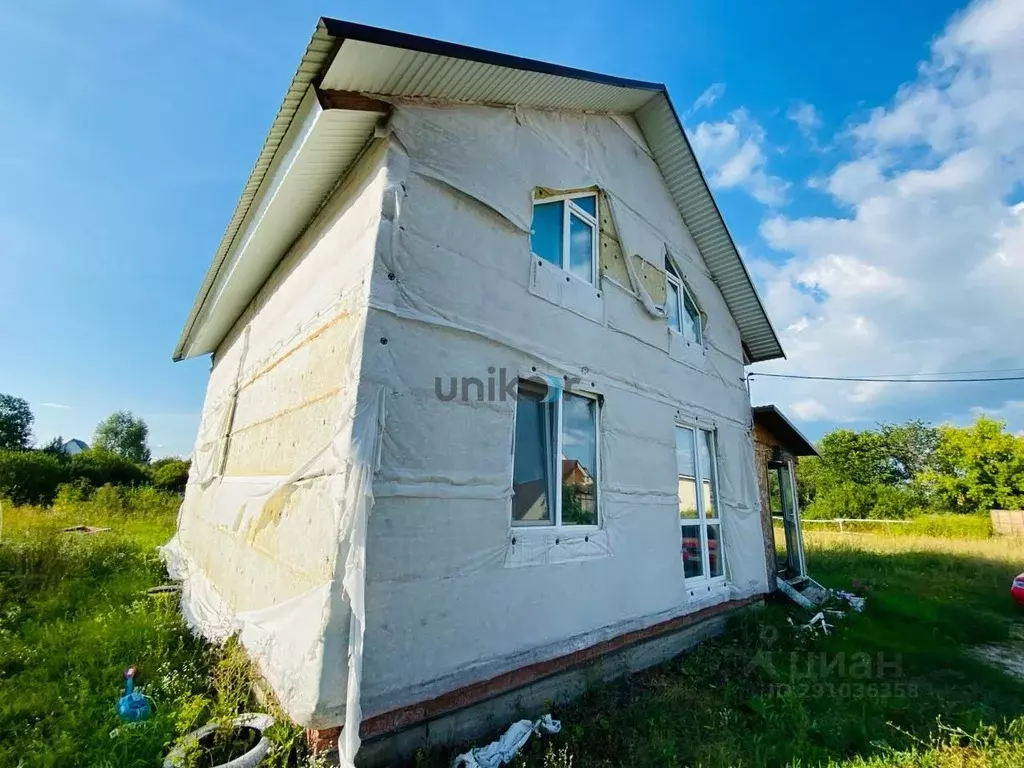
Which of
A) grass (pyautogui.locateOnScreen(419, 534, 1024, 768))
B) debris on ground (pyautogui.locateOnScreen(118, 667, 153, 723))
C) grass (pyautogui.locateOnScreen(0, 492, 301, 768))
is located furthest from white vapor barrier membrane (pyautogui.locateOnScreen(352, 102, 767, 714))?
debris on ground (pyautogui.locateOnScreen(118, 667, 153, 723))

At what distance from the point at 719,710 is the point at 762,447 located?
6400mm

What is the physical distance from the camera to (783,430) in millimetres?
9898

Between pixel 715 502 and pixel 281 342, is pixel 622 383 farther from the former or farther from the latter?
pixel 281 342

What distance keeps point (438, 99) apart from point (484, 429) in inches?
115

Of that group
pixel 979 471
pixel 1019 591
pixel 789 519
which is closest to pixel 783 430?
pixel 789 519

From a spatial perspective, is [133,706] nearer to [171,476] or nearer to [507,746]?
[507,746]

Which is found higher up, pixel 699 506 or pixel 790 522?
pixel 699 506

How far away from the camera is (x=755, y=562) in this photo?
26.1ft

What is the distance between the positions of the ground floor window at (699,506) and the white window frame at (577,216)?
113 inches

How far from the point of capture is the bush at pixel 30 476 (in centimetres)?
1612

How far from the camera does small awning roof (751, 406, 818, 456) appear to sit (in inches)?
359

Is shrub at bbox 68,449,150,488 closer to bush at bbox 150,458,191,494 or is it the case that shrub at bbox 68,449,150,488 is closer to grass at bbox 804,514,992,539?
bush at bbox 150,458,191,494

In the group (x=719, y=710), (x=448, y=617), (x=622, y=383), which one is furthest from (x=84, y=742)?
(x=622, y=383)

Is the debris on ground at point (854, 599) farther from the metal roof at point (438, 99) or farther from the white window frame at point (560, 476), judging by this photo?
the white window frame at point (560, 476)
